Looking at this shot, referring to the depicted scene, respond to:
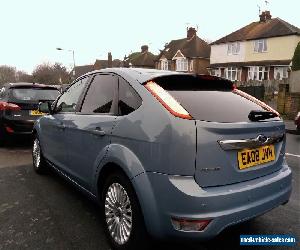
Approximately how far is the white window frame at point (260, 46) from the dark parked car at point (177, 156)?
123ft

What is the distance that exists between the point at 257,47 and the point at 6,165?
3728 centimetres

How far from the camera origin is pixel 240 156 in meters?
2.77

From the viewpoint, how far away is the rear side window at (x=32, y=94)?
7859 millimetres

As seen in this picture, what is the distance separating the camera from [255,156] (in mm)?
2904

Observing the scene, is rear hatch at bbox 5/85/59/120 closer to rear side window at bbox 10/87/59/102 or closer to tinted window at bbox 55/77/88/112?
rear side window at bbox 10/87/59/102

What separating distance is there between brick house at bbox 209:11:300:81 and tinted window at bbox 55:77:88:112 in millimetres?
34702

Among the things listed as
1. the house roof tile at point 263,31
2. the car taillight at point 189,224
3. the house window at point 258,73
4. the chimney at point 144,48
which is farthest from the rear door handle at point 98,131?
the chimney at point 144,48

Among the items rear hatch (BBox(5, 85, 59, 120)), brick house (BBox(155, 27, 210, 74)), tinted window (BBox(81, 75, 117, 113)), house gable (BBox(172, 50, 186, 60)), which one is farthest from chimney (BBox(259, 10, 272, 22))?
tinted window (BBox(81, 75, 117, 113))

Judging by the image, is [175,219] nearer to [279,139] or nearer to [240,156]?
[240,156]

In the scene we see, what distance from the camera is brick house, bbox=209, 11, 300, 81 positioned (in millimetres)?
35906

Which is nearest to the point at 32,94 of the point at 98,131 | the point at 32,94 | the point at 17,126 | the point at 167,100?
the point at 32,94

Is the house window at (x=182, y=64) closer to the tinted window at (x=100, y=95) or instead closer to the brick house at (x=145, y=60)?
the brick house at (x=145, y=60)

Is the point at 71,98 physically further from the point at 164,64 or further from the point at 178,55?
the point at 164,64

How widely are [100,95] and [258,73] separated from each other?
37959mm
